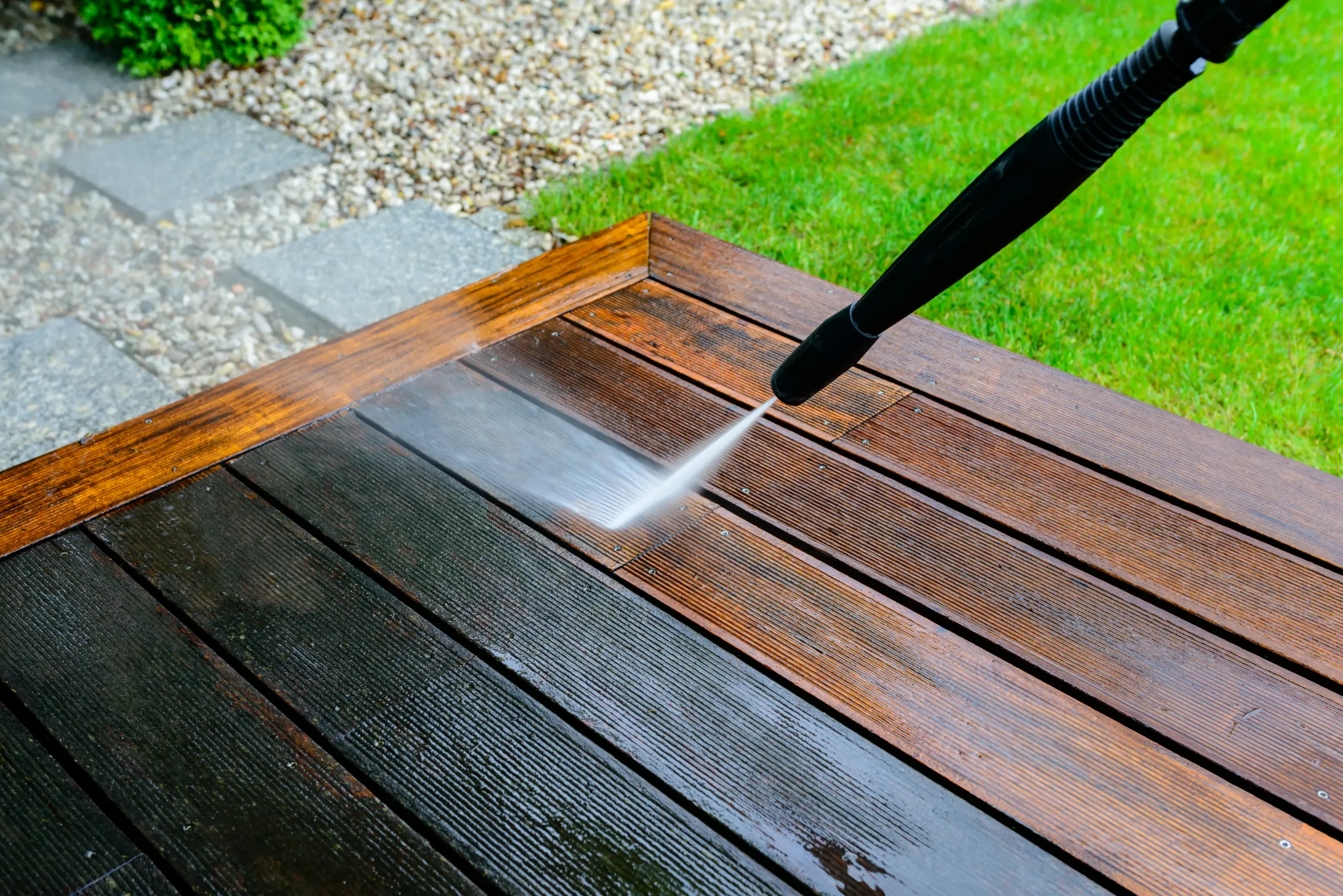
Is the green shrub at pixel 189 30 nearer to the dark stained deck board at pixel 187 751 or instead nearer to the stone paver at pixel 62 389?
the stone paver at pixel 62 389

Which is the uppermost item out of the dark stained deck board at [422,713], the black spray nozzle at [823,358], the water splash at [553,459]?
the black spray nozzle at [823,358]

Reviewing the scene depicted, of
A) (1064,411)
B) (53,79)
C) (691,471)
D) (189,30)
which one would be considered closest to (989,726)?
(691,471)

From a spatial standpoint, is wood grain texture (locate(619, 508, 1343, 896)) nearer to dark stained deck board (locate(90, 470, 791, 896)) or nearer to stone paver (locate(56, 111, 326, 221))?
dark stained deck board (locate(90, 470, 791, 896))

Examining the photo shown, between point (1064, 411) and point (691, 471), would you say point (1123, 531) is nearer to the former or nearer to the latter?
point (1064, 411)

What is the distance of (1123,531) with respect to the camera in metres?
1.35

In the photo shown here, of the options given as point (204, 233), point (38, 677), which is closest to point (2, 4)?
point (204, 233)

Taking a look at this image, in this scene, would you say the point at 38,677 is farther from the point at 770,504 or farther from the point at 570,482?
the point at 770,504

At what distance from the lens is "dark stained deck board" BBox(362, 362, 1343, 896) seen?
99cm

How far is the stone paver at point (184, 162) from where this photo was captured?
116 inches

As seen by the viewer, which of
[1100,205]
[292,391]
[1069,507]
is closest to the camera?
[1069,507]

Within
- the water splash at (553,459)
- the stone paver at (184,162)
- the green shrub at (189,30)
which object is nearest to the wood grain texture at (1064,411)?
the water splash at (553,459)

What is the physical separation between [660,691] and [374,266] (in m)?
1.81

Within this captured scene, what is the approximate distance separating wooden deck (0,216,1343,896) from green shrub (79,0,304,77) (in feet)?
8.65

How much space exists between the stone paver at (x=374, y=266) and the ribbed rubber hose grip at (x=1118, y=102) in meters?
1.91
